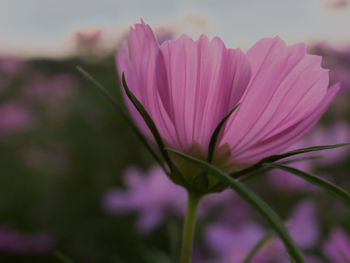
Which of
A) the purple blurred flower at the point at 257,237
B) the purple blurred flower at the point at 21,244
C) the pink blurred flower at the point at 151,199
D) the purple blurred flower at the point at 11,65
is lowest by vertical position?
the purple blurred flower at the point at 11,65

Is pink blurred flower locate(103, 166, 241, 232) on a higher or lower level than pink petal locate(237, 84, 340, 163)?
lower

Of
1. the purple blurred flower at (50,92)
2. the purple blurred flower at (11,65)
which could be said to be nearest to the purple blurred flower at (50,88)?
the purple blurred flower at (50,92)

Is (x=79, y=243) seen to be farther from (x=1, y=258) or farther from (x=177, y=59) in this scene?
(x=177, y=59)

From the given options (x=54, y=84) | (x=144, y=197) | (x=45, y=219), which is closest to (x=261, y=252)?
(x=144, y=197)

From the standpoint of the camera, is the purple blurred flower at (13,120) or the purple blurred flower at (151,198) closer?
the purple blurred flower at (151,198)

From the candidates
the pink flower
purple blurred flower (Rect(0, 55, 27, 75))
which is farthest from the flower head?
purple blurred flower (Rect(0, 55, 27, 75))

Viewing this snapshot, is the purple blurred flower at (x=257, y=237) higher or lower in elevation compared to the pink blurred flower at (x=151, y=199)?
higher

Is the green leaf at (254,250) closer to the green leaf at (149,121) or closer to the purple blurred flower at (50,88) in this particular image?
the green leaf at (149,121)

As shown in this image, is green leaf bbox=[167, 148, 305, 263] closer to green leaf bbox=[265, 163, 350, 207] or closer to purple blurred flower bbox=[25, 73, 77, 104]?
green leaf bbox=[265, 163, 350, 207]
